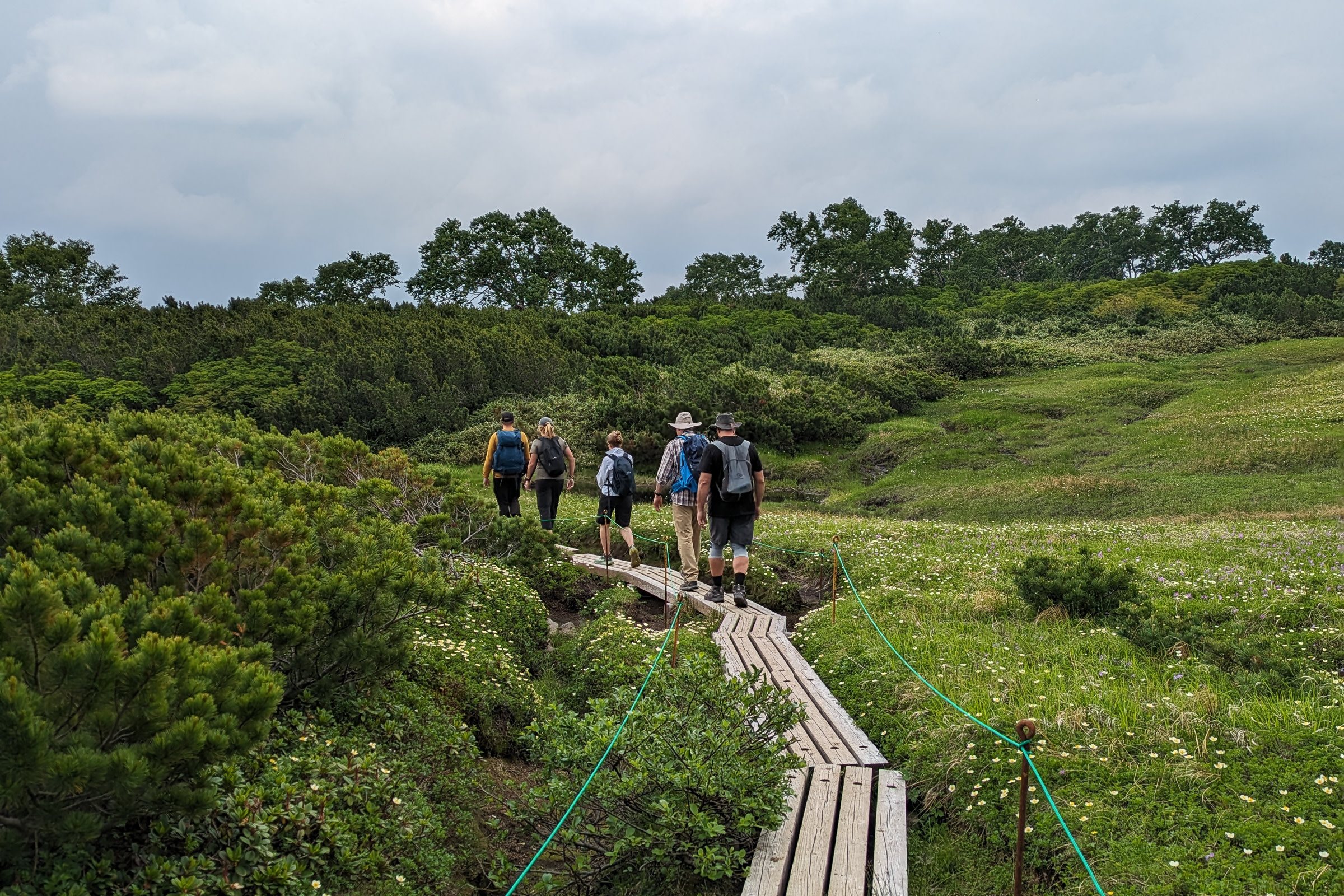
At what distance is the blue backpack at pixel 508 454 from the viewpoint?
1138 centimetres

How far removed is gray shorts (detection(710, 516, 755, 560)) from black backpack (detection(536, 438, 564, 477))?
10.1 ft

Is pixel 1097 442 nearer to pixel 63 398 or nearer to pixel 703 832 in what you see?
pixel 703 832

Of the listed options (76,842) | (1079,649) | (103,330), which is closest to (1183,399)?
(1079,649)

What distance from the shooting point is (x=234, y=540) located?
4.88 metres

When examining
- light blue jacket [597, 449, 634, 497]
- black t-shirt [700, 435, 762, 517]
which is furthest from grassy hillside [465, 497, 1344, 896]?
light blue jacket [597, 449, 634, 497]

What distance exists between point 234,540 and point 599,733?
2440mm

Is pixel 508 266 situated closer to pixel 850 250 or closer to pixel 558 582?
pixel 850 250

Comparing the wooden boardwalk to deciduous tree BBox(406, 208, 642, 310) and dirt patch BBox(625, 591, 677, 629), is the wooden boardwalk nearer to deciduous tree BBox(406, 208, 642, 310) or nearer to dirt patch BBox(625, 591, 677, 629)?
dirt patch BBox(625, 591, 677, 629)

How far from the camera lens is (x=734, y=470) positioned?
8695 mm

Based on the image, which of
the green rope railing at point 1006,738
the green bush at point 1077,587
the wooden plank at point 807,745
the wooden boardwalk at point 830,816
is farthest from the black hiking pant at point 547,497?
the green bush at point 1077,587

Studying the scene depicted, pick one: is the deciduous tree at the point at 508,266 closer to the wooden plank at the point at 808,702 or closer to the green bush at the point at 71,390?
the green bush at the point at 71,390

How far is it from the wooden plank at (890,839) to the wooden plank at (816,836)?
0.24m

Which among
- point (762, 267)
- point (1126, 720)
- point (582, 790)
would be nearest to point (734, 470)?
point (1126, 720)

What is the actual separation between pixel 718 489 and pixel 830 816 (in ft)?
14.8
